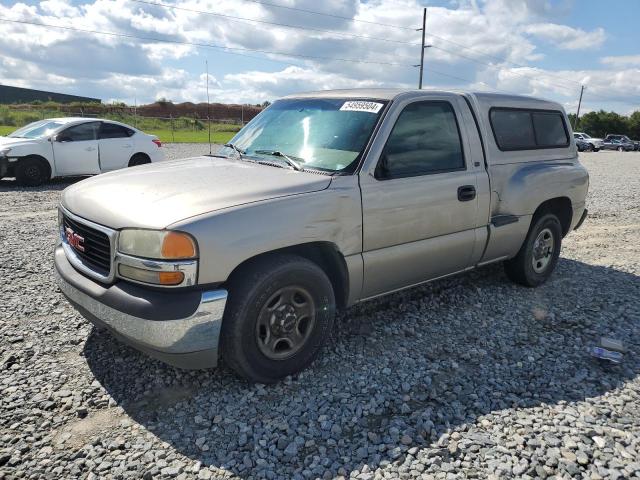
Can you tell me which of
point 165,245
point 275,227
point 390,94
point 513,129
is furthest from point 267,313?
point 513,129

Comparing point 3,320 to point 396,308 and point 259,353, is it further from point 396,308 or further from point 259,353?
point 396,308

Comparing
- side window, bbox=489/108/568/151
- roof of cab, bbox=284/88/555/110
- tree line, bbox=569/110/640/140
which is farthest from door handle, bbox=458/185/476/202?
tree line, bbox=569/110/640/140

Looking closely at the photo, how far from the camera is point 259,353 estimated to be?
10.2ft

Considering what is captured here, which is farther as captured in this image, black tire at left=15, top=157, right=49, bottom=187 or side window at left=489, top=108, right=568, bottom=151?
black tire at left=15, top=157, right=49, bottom=187

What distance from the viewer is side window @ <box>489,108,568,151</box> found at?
15.3ft

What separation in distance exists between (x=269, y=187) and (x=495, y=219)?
234 cm

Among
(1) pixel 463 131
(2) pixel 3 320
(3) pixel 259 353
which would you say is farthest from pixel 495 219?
(2) pixel 3 320

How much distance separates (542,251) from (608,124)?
241ft

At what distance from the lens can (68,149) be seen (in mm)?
11180

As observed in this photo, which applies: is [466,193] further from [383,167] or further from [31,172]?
[31,172]

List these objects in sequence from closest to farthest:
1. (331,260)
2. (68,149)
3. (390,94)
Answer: (331,260), (390,94), (68,149)

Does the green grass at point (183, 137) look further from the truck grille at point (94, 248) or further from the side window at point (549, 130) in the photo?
the truck grille at point (94, 248)

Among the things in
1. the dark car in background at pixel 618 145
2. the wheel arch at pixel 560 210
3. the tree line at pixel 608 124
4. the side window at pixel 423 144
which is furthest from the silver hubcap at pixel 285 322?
the tree line at pixel 608 124

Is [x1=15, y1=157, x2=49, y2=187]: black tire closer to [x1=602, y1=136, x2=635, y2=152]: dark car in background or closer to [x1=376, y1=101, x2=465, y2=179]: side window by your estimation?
[x1=376, y1=101, x2=465, y2=179]: side window
